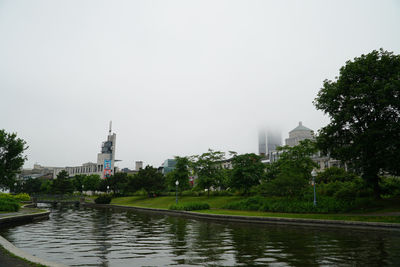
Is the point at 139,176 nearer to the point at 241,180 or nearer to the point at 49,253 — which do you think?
the point at 241,180

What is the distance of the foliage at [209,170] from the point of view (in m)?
53.1

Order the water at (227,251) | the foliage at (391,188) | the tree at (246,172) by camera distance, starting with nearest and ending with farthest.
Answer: the water at (227,251)
the foliage at (391,188)
the tree at (246,172)

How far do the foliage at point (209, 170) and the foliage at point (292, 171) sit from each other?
1238 centimetres

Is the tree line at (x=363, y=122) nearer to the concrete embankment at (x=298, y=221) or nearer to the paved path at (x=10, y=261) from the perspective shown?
the concrete embankment at (x=298, y=221)

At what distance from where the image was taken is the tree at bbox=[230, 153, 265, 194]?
143 ft

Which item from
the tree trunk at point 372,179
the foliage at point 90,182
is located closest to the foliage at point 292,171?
the tree trunk at point 372,179

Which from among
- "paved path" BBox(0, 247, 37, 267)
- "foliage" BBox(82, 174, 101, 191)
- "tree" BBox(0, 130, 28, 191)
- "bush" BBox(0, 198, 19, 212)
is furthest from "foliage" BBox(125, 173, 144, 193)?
"paved path" BBox(0, 247, 37, 267)

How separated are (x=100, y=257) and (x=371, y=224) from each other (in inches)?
685

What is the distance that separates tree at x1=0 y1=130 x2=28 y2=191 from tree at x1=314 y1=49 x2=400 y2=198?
4759 cm

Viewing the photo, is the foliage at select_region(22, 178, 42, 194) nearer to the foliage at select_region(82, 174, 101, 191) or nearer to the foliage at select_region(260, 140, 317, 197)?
the foliage at select_region(82, 174, 101, 191)

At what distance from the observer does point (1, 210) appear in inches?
1121

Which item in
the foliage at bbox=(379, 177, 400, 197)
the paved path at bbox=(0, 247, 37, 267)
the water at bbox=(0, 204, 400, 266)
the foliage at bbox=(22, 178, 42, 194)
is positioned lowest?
the foliage at bbox=(22, 178, 42, 194)

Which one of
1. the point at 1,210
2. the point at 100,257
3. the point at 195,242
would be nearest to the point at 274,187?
the point at 195,242

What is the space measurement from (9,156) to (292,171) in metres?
45.6
